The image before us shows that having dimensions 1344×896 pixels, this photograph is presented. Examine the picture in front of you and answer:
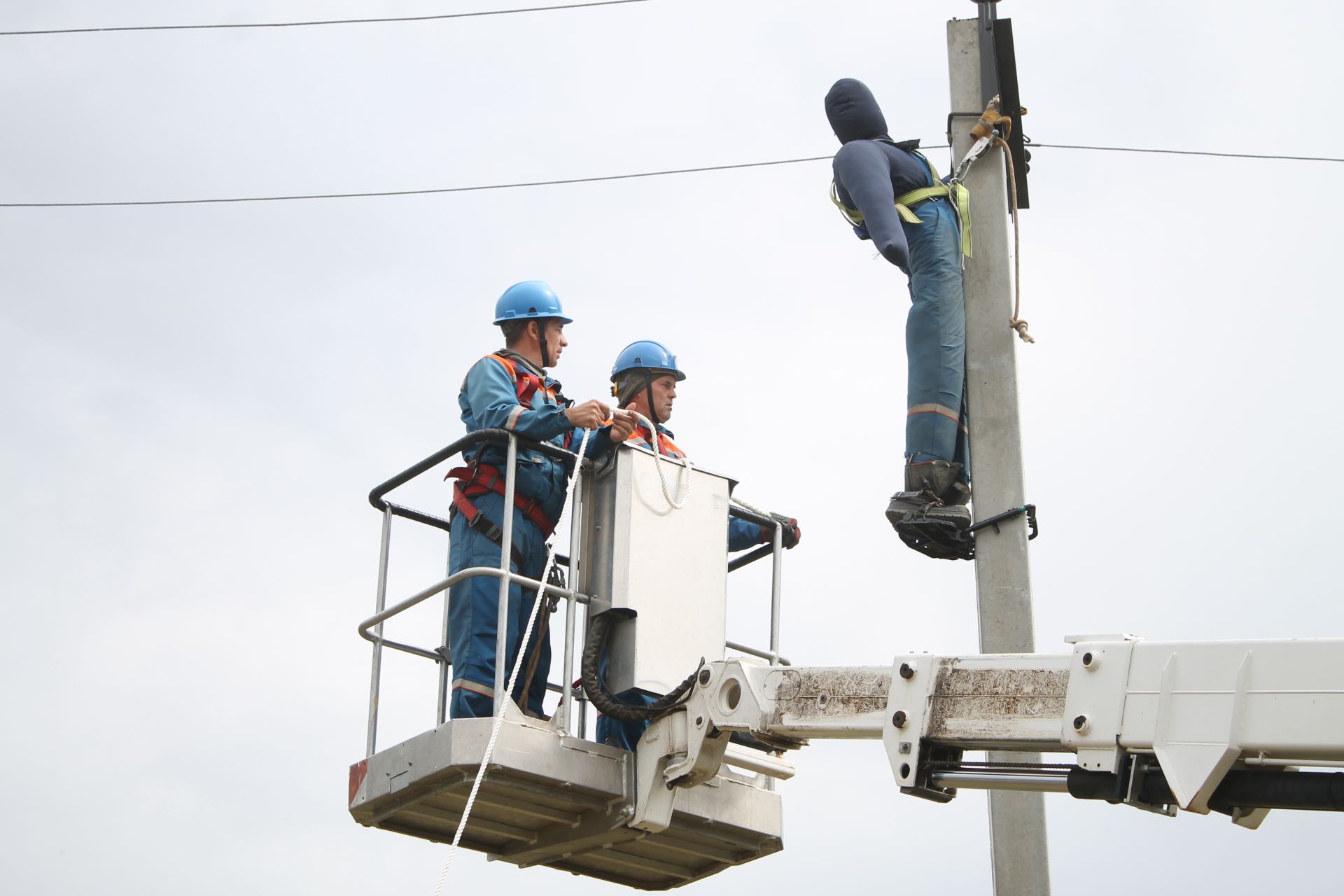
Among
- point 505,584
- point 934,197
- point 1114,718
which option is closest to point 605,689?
point 505,584

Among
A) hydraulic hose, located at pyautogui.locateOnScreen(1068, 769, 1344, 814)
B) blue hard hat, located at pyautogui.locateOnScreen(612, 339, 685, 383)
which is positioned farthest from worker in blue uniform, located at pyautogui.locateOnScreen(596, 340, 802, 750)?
hydraulic hose, located at pyautogui.locateOnScreen(1068, 769, 1344, 814)

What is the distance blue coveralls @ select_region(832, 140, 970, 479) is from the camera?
828 cm

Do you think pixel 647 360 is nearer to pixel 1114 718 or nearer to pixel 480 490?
pixel 480 490

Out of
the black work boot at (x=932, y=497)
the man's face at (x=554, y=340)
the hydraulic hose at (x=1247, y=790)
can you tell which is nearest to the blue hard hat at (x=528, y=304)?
the man's face at (x=554, y=340)

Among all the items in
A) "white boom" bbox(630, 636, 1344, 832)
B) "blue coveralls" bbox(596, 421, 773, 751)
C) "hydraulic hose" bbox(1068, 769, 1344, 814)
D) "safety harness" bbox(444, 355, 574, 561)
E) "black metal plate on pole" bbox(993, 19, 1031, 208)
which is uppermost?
"black metal plate on pole" bbox(993, 19, 1031, 208)

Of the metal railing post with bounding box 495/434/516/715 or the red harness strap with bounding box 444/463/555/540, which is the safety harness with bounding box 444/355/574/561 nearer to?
the red harness strap with bounding box 444/463/555/540

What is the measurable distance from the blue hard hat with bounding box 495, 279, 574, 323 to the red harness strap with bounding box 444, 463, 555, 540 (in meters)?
1.02

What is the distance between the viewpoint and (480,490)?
813 centimetres

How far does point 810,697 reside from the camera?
6.94 metres

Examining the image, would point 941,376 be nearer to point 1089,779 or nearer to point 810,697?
point 810,697

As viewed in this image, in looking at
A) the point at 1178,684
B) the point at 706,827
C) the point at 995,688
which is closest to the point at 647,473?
the point at 706,827

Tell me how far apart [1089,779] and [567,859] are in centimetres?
310

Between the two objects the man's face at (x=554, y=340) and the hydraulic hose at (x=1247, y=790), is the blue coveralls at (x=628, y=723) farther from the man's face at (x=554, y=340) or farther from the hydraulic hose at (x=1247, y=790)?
the hydraulic hose at (x=1247, y=790)

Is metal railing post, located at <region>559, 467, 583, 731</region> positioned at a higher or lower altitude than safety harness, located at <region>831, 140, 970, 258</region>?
lower
